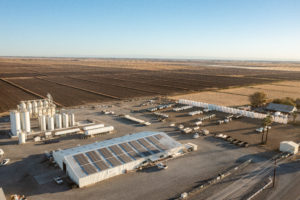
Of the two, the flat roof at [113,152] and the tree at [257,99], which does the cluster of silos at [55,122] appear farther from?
the tree at [257,99]

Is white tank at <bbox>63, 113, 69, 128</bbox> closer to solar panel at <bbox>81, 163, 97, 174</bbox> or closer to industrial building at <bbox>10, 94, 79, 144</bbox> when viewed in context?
industrial building at <bbox>10, 94, 79, 144</bbox>

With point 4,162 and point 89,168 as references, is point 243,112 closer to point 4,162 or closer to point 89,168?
point 89,168

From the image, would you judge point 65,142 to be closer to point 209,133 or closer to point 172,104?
point 209,133

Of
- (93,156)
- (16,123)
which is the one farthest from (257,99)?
(16,123)

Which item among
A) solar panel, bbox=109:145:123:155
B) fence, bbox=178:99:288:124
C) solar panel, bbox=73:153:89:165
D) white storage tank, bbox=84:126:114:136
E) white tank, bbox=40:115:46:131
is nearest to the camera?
solar panel, bbox=73:153:89:165

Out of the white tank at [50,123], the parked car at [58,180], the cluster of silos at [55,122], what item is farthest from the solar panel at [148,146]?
the white tank at [50,123]

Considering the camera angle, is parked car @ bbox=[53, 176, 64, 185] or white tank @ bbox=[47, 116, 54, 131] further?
white tank @ bbox=[47, 116, 54, 131]

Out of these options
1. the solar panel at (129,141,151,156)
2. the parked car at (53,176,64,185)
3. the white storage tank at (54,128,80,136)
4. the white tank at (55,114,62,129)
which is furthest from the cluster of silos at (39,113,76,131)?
the parked car at (53,176,64,185)
